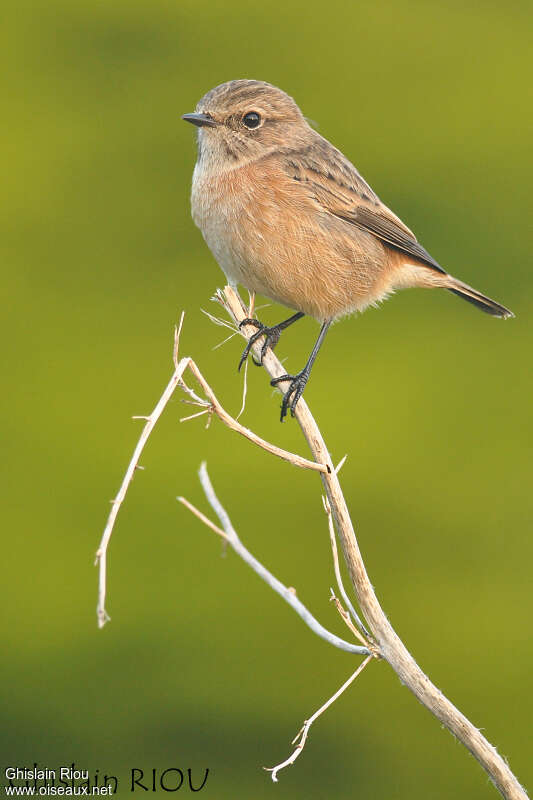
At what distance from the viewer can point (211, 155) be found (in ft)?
9.52

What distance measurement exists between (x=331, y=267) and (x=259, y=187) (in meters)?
0.33

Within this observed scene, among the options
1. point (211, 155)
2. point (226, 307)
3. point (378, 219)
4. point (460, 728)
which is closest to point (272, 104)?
point (211, 155)

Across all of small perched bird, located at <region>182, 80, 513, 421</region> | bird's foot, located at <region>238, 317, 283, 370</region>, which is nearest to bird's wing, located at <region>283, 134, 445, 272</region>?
small perched bird, located at <region>182, 80, 513, 421</region>

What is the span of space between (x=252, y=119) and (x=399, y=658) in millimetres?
1956

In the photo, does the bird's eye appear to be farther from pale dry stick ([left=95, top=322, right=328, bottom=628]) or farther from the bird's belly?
pale dry stick ([left=95, top=322, right=328, bottom=628])

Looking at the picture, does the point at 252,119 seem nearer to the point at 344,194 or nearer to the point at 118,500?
the point at 344,194

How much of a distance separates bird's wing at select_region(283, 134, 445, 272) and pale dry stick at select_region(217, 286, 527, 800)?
4.53ft

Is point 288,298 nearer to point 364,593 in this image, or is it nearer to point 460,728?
point 364,593

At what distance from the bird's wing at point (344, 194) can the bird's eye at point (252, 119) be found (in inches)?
5.5

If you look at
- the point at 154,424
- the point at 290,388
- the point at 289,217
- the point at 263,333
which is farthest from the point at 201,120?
the point at 154,424

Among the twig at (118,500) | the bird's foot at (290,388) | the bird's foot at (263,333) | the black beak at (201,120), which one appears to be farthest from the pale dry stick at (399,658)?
the black beak at (201,120)

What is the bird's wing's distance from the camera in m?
2.99

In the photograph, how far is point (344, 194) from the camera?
307 centimetres

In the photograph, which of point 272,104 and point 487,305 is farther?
point 487,305
